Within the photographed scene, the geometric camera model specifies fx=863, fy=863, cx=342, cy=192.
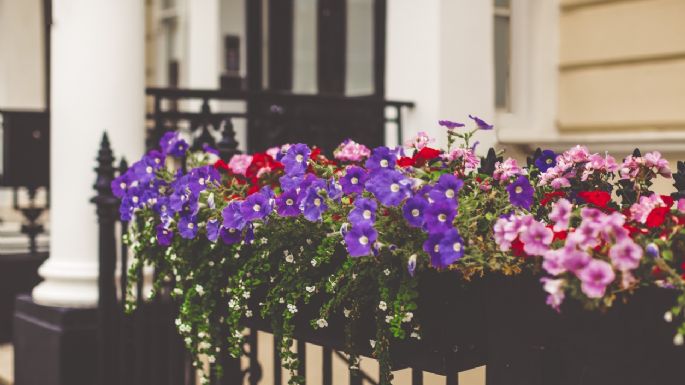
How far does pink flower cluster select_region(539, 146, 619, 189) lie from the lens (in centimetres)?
224

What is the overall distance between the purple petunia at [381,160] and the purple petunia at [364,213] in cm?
17

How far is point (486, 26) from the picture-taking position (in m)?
5.26

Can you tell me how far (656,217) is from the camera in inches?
67.7

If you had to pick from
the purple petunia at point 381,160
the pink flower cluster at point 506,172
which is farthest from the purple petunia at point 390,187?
the pink flower cluster at point 506,172

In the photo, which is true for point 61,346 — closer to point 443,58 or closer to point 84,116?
point 84,116

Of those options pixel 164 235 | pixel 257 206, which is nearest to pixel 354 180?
pixel 257 206

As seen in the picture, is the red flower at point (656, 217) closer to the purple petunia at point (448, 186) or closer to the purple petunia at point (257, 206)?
the purple petunia at point (448, 186)

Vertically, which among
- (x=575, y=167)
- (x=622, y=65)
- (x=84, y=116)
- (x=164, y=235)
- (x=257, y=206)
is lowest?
(x=164, y=235)

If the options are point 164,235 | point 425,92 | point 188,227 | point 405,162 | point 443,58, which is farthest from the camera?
point 425,92

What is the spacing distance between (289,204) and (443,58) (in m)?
3.09

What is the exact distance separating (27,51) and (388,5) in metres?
6.99

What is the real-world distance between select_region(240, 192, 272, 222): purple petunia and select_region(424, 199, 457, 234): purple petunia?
0.58 m

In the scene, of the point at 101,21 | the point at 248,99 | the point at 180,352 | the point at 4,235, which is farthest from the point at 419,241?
the point at 4,235

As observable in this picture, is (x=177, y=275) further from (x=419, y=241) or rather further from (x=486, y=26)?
(x=486, y=26)
